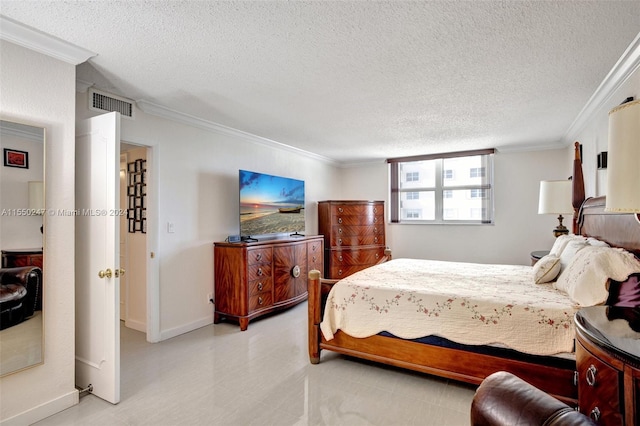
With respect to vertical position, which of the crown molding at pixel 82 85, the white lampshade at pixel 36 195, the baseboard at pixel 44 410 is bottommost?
the baseboard at pixel 44 410

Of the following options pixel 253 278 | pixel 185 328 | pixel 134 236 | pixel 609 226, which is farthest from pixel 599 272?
pixel 134 236

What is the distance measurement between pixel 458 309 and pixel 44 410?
2735 millimetres

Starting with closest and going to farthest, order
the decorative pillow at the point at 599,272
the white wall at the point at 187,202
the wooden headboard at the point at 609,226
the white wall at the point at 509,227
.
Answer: the decorative pillow at the point at 599,272 < the wooden headboard at the point at 609,226 < the white wall at the point at 187,202 < the white wall at the point at 509,227

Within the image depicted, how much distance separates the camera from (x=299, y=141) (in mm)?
4691

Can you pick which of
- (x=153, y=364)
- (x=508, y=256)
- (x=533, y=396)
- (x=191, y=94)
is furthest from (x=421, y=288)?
(x=508, y=256)

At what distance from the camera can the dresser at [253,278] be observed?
363cm

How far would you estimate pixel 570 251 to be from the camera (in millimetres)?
2564

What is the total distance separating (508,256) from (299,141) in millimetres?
3736

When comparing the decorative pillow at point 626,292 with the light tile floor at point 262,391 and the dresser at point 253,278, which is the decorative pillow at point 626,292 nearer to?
the light tile floor at point 262,391

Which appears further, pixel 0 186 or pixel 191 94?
pixel 191 94

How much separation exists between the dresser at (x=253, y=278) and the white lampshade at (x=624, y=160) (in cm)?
315

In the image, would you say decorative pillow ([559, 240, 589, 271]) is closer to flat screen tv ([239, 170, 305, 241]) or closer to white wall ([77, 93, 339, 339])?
flat screen tv ([239, 170, 305, 241])

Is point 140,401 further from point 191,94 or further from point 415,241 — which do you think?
point 415,241

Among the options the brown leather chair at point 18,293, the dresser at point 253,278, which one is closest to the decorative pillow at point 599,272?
Answer: the dresser at point 253,278
